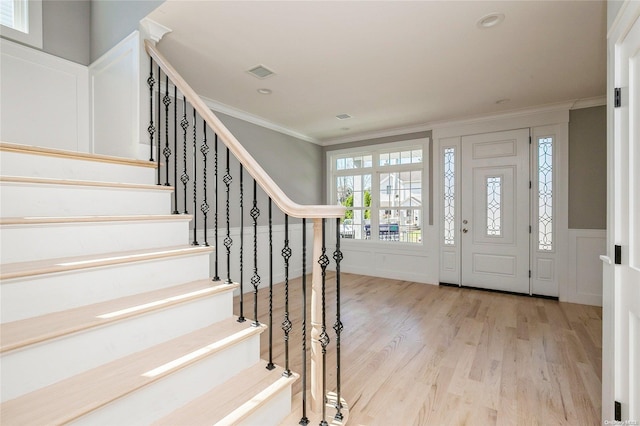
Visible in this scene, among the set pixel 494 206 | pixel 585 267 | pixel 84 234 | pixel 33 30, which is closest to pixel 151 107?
pixel 84 234

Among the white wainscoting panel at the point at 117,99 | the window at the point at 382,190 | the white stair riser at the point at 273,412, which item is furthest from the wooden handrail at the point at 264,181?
the window at the point at 382,190

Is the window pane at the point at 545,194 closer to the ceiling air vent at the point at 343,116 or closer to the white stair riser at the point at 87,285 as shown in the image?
the ceiling air vent at the point at 343,116

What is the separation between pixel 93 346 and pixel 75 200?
940mm

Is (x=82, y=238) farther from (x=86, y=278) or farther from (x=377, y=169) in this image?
(x=377, y=169)

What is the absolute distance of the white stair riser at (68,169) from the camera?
1704 mm

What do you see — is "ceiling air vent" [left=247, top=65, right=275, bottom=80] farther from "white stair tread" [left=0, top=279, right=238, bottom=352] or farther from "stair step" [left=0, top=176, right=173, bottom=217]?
"white stair tread" [left=0, top=279, right=238, bottom=352]

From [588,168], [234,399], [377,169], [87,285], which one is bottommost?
[234,399]

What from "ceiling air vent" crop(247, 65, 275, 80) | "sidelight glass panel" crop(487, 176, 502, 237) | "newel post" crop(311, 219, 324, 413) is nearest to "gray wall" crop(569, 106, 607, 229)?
"sidelight glass panel" crop(487, 176, 502, 237)

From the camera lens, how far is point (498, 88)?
3387 mm

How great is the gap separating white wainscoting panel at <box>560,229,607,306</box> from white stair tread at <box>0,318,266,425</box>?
4410 millimetres

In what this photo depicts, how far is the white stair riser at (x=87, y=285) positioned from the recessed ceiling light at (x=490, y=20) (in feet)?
8.93

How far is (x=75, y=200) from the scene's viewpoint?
5.50ft

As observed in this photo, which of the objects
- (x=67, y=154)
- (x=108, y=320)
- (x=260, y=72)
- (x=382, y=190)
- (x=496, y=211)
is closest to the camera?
(x=108, y=320)

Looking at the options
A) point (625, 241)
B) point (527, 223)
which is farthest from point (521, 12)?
point (527, 223)
